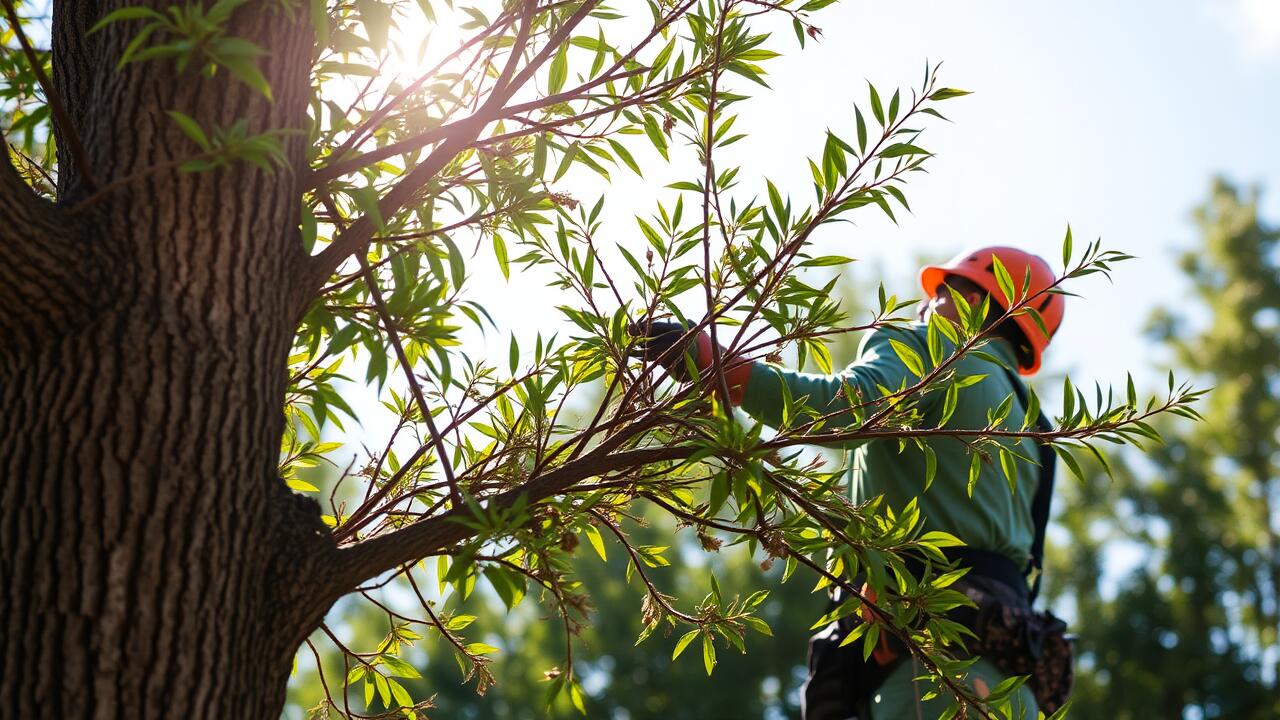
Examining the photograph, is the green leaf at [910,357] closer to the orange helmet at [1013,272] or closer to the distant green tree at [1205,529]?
the orange helmet at [1013,272]

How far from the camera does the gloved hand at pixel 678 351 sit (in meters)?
1.96

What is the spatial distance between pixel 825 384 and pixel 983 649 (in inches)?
35.0

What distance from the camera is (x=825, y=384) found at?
237cm

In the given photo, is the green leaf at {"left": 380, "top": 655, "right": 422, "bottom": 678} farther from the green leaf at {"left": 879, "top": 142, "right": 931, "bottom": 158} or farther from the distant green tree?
the distant green tree

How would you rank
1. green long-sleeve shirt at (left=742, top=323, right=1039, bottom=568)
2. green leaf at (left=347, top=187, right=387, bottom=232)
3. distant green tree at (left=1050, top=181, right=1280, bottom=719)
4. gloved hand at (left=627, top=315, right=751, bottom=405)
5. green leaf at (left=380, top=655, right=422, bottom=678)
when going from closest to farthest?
green leaf at (left=347, top=187, right=387, bottom=232)
gloved hand at (left=627, top=315, right=751, bottom=405)
green leaf at (left=380, top=655, right=422, bottom=678)
green long-sleeve shirt at (left=742, top=323, right=1039, bottom=568)
distant green tree at (left=1050, top=181, right=1280, bottom=719)

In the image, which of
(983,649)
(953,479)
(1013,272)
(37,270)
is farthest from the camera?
(1013,272)

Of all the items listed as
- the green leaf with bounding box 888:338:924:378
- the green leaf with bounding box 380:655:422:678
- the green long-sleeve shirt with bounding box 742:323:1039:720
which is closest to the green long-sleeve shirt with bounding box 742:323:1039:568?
the green long-sleeve shirt with bounding box 742:323:1039:720

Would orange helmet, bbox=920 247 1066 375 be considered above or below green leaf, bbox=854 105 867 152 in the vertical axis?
above

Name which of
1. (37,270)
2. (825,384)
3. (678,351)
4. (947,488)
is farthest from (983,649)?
(37,270)

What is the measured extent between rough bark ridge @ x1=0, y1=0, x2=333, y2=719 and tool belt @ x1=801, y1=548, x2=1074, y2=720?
1660 mm

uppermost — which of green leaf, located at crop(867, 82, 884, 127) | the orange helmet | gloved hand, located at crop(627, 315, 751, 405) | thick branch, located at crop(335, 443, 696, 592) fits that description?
the orange helmet

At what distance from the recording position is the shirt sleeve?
222 centimetres

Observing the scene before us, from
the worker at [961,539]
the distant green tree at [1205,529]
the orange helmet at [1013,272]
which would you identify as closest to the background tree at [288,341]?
the worker at [961,539]

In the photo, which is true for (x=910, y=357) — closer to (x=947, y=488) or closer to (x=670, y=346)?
(x=670, y=346)
